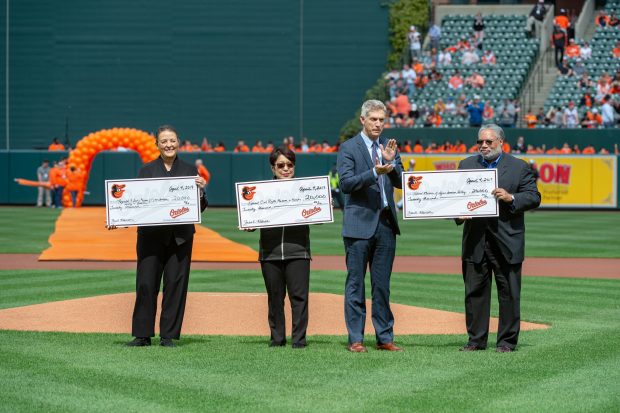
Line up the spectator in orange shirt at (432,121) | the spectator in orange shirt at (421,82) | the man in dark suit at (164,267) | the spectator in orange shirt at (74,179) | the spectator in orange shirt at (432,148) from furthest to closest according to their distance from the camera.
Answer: the spectator in orange shirt at (421,82), the spectator in orange shirt at (432,121), the spectator in orange shirt at (432,148), the spectator in orange shirt at (74,179), the man in dark suit at (164,267)

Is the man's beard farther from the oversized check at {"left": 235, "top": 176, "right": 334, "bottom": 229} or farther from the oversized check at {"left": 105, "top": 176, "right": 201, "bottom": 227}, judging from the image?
the oversized check at {"left": 105, "top": 176, "right": 201, "bottom": 227}

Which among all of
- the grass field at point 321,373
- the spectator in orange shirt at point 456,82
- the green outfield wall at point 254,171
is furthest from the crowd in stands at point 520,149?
the grass field at point 321,373

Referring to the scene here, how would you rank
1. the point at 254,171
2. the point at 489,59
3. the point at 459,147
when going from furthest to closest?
the point at 489,59
the point at 254,171
the point at 459,147

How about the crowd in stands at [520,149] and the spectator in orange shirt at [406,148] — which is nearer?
the crowd in stands at [520,149]

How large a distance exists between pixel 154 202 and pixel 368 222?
1.87m

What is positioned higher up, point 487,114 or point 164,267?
point 487,114

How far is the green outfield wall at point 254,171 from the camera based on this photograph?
1491 inches

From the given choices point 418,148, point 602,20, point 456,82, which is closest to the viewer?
point 418,148

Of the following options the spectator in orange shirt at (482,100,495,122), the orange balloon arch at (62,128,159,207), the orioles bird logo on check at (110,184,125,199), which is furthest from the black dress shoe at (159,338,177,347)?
the spectator in orange shirt at (482,100,495,122)

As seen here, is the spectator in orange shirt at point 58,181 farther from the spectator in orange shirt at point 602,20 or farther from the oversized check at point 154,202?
the oversized check at point 154,202

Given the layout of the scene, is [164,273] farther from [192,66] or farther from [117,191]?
[192,66]

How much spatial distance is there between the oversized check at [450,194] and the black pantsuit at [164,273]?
184 cm

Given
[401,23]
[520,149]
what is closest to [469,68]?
[401,23]

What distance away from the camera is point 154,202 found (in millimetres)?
9648
